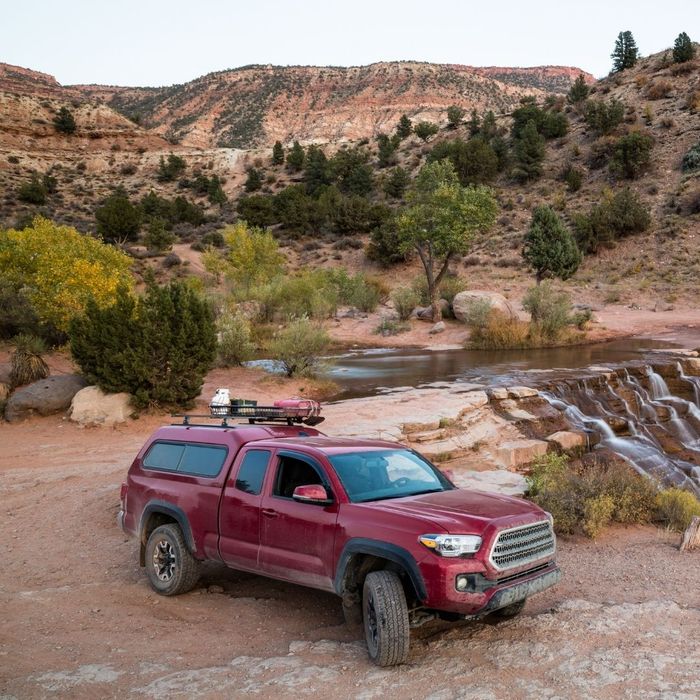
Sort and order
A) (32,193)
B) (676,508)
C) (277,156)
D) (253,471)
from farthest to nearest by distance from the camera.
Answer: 1. (277,156)
2. (32,193)
3. (676,508)
4. (253,471)

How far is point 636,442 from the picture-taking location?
50.0ft

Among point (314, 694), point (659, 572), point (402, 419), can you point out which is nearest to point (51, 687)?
point (314, 694)

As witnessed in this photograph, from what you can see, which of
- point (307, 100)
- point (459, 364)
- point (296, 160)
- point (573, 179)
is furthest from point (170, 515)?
point (307, 100)

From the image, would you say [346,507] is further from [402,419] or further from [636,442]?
[636,442]

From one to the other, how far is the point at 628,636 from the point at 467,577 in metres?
1.54

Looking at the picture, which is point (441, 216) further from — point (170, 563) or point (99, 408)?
point (170, 563)

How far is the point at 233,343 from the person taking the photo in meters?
20.9

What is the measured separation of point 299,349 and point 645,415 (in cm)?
960

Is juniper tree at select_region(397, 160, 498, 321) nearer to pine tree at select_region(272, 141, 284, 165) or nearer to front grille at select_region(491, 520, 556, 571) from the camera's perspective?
front grille at select_region(491, 520, 556, 571)

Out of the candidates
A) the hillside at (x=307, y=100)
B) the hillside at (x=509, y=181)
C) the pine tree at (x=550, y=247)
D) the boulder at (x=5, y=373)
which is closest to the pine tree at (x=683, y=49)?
the hillside at (x=509, y=181)

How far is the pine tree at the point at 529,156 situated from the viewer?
2235 inches

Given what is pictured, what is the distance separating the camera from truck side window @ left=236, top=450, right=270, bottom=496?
19.3ft

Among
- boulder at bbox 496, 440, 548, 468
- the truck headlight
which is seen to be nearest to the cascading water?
boulder at bbox 496, 440, 548, 468

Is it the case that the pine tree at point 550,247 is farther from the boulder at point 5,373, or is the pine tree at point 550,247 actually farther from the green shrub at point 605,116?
the boulder at point 5,373
